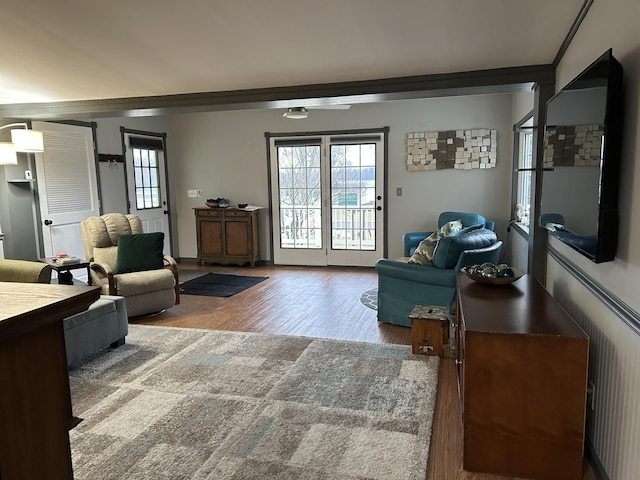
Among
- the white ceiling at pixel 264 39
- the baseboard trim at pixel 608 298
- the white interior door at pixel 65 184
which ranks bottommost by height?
the baseboard trim at pixel 608 298

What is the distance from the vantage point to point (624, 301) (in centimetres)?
178

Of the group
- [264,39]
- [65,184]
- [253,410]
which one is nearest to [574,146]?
[264,39]

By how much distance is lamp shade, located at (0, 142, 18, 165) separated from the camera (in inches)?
181

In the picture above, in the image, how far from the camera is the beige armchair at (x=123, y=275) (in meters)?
4.42

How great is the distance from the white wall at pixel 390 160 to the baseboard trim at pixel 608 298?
3.84 metres

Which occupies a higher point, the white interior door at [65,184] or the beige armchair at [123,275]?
the white interior door at [65,184]

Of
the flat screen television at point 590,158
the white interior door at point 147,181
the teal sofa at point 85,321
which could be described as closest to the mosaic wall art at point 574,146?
the flat screen television at point 590,158

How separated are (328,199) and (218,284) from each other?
2.15 metres

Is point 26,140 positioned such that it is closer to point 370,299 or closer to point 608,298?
point 370,299

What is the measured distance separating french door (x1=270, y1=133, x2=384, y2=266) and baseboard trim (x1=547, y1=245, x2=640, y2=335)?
4.30 m

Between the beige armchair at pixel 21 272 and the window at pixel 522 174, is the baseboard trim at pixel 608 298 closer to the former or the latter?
the window at pixel 522 174

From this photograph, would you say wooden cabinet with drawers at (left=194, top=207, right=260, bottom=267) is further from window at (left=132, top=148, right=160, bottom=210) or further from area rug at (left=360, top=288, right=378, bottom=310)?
→ area rug at (left=360, top=288, right=378, bottom=310)

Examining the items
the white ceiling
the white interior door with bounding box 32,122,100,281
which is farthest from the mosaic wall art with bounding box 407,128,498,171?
the white interior door with bounding box 32,122,100,281

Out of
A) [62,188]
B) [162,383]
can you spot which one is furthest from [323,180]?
[162,383]
